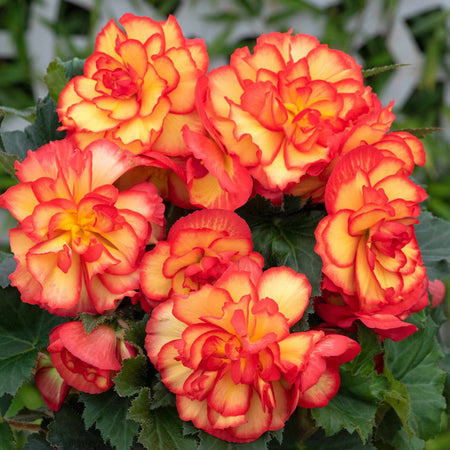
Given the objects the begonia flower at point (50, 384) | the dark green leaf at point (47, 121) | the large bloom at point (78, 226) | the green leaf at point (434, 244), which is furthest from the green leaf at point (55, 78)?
the green leaf at point (434, 244)

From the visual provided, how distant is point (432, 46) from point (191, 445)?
1497 mm

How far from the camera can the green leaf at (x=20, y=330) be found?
0.53 metres

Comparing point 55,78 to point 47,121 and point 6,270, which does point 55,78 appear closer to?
point 47,121

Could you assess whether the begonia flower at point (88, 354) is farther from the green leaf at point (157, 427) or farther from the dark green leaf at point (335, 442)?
the dark green leaf at point (335, 442)

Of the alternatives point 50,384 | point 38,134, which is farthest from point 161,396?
point 38,134

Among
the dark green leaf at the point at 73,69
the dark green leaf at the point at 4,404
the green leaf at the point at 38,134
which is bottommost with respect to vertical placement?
the dark green leaf at the point at 4,404

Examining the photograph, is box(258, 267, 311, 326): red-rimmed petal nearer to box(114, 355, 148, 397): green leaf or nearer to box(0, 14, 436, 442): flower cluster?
box(0, 14, 436, 442): flower cluster

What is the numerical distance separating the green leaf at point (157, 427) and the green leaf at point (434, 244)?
0.77 feet

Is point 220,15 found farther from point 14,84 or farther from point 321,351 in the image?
point 321,351

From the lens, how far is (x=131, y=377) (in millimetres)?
441

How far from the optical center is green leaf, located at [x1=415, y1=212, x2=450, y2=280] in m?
0.53

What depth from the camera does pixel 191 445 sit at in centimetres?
44

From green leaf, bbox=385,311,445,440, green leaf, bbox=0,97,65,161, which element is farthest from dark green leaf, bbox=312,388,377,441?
green leaf, bbox=0,97,65,161

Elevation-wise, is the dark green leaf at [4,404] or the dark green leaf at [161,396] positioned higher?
the dark green leaf at [161,396]
